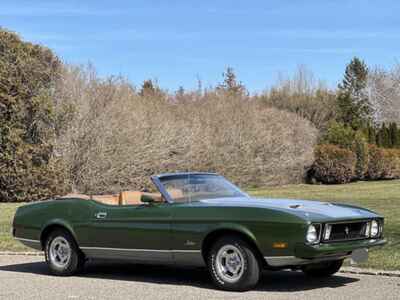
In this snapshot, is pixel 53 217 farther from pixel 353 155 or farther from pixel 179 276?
pixel 353 155

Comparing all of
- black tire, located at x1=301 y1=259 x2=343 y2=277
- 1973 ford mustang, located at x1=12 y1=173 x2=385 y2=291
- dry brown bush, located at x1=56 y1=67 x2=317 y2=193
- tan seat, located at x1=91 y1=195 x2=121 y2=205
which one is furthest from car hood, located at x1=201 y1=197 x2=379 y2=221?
dry brown bush, located at x1=56 y1=67 x2=317 y2=193

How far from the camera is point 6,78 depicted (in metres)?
27.8

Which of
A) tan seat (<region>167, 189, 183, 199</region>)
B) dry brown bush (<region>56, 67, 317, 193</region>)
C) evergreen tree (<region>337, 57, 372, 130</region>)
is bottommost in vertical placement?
tan seat (<region>167, 189, 183, 199</region>)

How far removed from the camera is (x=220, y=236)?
8.66m

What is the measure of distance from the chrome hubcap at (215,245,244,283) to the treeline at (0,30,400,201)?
20375 mm

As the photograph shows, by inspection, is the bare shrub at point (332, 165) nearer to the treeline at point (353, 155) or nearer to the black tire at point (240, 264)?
the treeline at point (353, 155)

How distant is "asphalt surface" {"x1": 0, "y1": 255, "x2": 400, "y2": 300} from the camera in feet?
27.3

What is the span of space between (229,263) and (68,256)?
8.72 feet

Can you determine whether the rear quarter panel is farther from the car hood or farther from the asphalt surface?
the car hood

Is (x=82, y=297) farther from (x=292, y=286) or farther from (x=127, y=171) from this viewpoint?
(x=127, y=171)

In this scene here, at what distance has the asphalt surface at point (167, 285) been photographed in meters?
8.32

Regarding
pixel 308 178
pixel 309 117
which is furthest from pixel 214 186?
pixel 309 117

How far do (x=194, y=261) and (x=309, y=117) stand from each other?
47.3 m

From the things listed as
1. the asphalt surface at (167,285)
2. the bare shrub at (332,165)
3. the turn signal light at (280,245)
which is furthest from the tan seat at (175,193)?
the bare shrub at (332,165)
